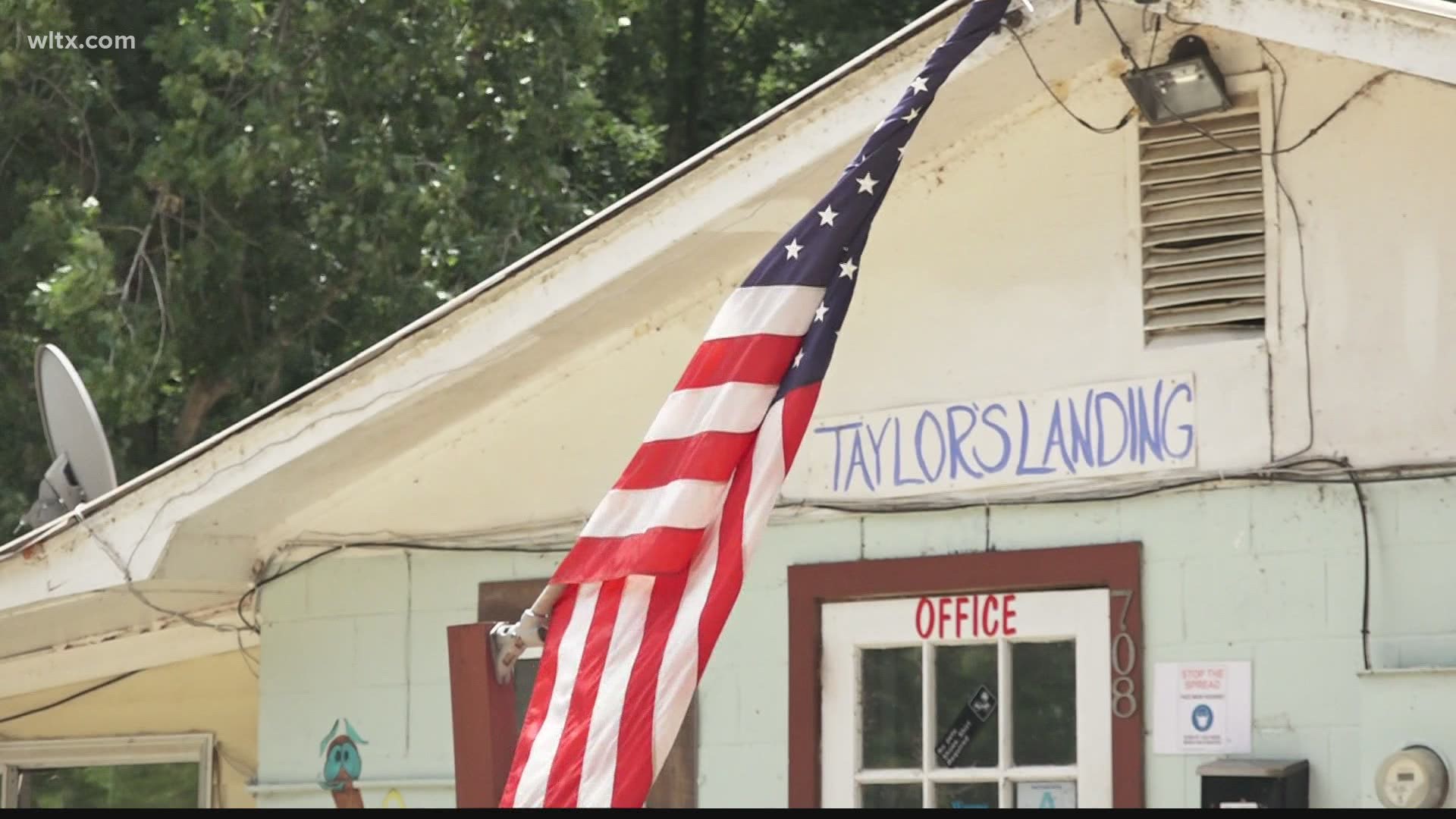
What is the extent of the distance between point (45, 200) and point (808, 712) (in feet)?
27.2

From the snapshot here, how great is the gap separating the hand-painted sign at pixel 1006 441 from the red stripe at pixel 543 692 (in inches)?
71.2

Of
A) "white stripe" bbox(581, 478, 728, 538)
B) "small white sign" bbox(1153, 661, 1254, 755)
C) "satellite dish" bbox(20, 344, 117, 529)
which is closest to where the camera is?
"white stripe" bbox(581, 478, 728, 538)

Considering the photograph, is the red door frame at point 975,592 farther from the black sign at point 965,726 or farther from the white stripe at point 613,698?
the white stripe at point 613,698

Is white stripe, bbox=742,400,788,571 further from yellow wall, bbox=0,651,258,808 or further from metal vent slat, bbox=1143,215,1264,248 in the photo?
yellow wall, bbox=0,651,258,808

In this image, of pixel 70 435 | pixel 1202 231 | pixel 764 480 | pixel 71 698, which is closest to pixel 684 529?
pixel 764 480

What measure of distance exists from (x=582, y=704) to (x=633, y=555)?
0.39 m

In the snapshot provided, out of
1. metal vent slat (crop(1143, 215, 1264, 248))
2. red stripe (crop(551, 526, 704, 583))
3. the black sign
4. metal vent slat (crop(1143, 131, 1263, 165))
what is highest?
metal vent slat (crop(1143, 131, 1263, 165))

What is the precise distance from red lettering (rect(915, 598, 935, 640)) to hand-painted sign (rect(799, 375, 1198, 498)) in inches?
14.1

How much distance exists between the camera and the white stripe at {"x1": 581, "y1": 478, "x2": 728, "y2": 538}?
544 cm

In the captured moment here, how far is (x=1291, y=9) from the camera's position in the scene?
598 centimetres

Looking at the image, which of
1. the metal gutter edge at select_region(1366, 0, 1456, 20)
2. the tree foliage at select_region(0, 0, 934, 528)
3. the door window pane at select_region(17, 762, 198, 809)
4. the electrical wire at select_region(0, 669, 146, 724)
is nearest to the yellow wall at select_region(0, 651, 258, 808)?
the electrical wire at select_region(0, 669, 146, 724)

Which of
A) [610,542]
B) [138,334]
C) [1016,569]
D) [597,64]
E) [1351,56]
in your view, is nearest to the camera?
[610,542]
